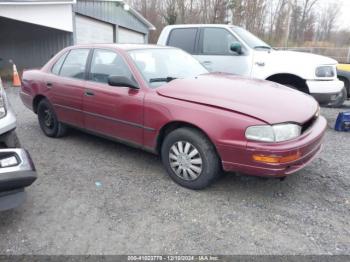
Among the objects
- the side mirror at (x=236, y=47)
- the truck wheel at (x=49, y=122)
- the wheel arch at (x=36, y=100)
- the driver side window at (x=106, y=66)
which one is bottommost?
the truck wheel at (x=49, y=122)

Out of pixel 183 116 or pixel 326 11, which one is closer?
pixel 183 116

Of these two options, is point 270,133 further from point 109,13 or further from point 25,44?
point 109,13

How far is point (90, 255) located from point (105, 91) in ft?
7.10

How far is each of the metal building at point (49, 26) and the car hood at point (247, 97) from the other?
11.5 meters

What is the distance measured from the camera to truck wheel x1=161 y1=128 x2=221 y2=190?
327 cm

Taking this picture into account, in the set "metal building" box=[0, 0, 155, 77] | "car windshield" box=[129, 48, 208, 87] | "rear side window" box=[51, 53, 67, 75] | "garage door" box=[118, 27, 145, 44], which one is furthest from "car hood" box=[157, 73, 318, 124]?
"garage door" box=[118, 27, 145, 44]

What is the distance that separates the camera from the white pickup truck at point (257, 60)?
5906 mm

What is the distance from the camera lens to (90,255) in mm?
2520

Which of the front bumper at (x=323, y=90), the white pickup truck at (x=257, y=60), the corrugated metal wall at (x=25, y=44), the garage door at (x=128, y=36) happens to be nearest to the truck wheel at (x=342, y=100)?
the white pickup truck at (x=257, y=60)

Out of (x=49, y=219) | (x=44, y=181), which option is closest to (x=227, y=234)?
(x=49, y=219)

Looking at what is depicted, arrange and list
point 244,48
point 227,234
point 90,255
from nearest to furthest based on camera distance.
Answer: point 90,255 < point 227,234 < point 244,48

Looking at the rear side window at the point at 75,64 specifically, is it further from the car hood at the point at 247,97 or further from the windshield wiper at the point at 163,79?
the car hood at the point at 247,97

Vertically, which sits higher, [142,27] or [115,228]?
[142,27]

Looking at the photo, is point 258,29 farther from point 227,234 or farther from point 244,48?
point 227,234
